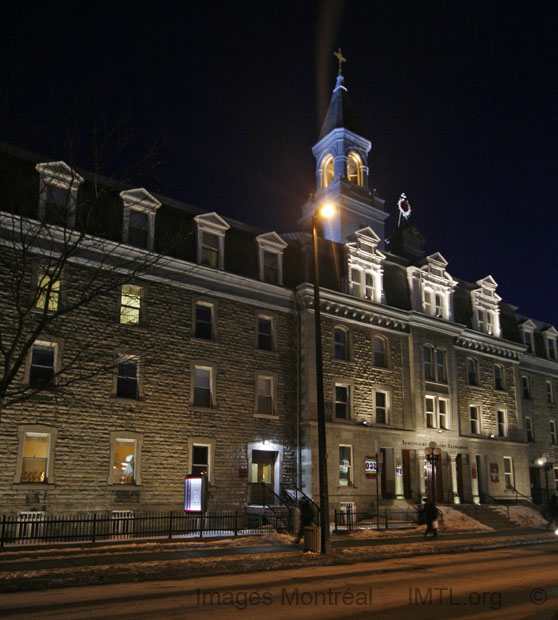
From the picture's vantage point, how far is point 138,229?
27875 millimetres

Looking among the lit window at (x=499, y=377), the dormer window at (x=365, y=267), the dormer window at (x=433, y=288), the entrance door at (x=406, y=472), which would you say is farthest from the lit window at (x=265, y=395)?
the lit window at (x=499, y=377)

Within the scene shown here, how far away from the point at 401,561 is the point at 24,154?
21035 mm

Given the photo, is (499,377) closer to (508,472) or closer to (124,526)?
(508,472)

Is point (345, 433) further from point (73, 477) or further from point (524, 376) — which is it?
point (524, 376)

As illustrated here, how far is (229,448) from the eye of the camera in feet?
94.6

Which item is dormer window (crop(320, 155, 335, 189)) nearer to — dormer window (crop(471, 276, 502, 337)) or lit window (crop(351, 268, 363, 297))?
lit window (crop(351, 268, 363, 297))

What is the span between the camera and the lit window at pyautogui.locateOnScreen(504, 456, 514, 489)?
4080 centimetres

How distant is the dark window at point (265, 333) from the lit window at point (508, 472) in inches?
767

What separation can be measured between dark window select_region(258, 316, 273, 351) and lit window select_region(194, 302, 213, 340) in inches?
115

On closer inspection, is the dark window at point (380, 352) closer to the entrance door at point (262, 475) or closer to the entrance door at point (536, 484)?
the entrance door at point (262, 475)

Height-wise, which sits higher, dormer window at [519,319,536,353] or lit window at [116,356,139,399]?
dormer window at [519,319,536,353]

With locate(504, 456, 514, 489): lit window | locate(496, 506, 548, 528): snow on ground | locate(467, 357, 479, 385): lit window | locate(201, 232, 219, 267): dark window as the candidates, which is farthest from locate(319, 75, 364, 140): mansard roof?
locate(496, 506, 548, 528): snow on ground

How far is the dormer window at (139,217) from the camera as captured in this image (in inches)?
1072

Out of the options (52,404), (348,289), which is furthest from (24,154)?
(348,289)
